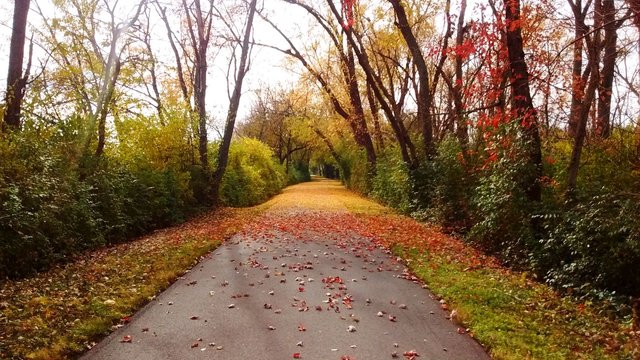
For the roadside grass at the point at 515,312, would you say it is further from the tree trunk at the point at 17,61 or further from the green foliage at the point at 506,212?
the tree trunk at the point at 17,61

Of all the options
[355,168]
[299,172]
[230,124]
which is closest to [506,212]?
[230,124]

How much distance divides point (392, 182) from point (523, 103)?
11032 mm

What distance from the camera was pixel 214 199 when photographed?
1884cm

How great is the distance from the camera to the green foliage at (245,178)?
21828 mm

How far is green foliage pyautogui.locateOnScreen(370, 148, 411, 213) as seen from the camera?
1798 centimetres

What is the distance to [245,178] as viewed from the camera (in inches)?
957

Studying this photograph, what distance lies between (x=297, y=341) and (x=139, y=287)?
3002mm

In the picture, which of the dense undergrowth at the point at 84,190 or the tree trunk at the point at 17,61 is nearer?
the dense undergrowth at the point at 84,190

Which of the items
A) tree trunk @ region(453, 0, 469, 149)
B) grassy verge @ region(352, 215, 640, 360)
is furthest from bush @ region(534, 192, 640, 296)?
tree trunk @ region(453, 0, 469, 149)

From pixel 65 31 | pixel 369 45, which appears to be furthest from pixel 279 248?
pixel 369 45

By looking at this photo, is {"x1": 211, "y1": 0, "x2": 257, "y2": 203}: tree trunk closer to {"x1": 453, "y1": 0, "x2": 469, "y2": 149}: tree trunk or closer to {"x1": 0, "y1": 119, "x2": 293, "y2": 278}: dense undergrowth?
{"x1": 0, "y1": 119, "x2": 293, "y2": 278}: dense undergrowth

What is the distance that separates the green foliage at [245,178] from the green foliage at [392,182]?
6.92 metres

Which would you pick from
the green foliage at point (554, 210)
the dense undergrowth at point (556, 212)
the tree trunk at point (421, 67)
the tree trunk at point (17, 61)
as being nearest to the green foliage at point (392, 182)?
the tree trunk at point (421, 67)

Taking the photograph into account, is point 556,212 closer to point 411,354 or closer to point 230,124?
point 411,354
